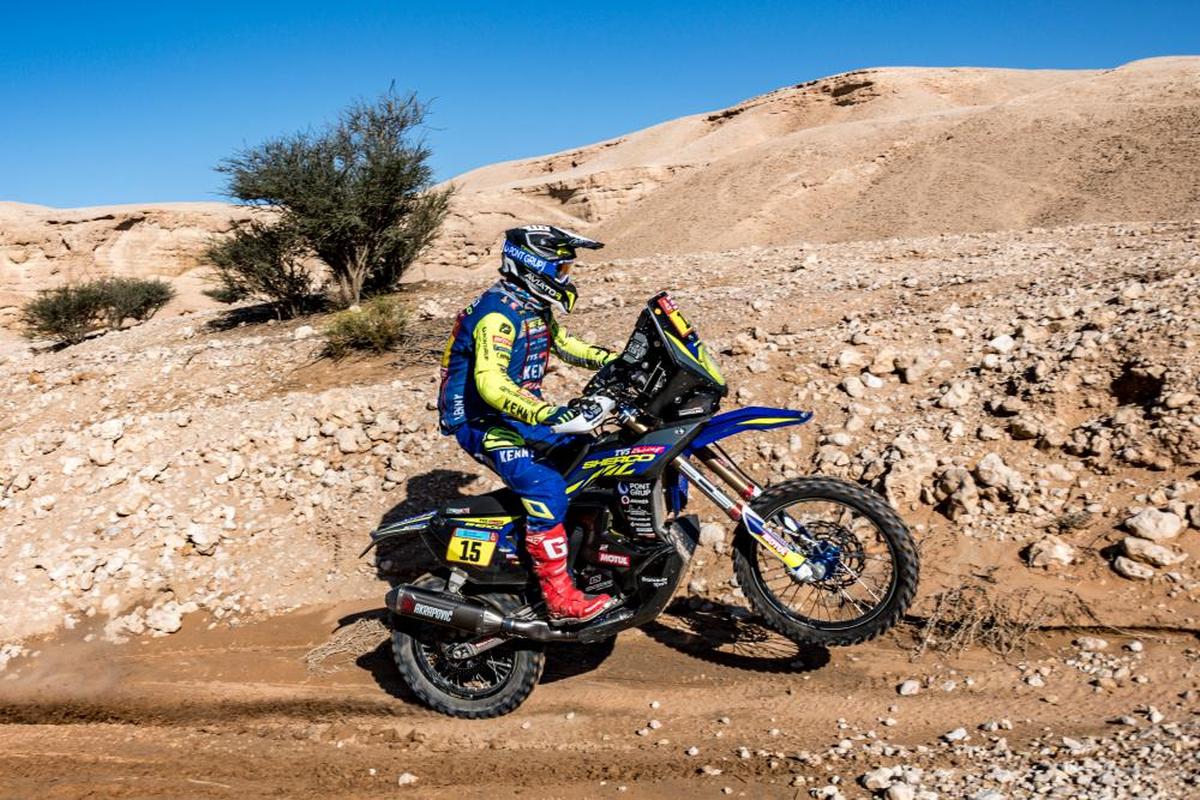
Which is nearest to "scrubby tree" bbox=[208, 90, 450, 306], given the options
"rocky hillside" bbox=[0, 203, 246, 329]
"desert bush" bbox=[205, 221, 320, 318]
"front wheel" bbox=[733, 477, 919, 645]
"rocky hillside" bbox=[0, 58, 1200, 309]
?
"desert bush" bbox=[205, 221, 320, 318]

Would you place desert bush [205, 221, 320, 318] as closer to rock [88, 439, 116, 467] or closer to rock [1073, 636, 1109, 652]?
rock [88, 439, 116, 467]

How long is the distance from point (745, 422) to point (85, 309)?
79.9 ft

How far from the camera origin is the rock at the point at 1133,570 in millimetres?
4367

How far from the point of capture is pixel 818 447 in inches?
241

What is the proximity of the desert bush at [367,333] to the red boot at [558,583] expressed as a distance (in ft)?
19.5

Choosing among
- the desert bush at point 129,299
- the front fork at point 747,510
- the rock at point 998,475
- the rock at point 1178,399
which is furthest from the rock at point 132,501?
the desert bush at point 129,299

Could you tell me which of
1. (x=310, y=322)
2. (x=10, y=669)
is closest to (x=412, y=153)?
(x=310, y=322)

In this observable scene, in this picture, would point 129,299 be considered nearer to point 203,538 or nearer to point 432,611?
point 203,538

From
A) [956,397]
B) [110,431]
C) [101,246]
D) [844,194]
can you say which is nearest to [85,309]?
[101,246]

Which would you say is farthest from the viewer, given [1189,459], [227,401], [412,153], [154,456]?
[412,153]

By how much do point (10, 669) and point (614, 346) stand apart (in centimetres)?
566

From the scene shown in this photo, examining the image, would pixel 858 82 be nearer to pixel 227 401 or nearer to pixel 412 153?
pixel 412 153

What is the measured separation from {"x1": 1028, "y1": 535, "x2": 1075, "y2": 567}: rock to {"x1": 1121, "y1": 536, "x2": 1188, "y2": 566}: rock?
284mm

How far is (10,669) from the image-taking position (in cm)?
593
